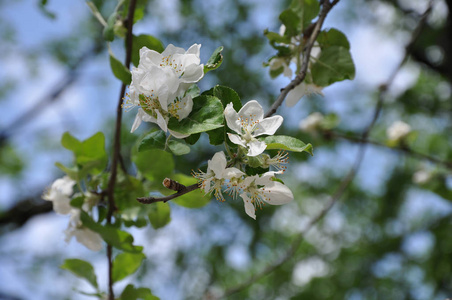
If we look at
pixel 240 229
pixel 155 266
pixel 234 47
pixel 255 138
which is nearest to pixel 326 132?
pixel 255 138

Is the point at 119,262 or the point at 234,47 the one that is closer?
the point at 119,262

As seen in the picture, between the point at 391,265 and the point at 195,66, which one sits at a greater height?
the point at 195,66

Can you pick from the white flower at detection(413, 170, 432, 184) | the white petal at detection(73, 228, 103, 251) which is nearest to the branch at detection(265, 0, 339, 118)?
the white petal at detection(73, 228, 103, 251)

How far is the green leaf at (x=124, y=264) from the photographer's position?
1.11 m

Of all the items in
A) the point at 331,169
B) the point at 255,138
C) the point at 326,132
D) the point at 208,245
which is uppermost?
the point at 255,138

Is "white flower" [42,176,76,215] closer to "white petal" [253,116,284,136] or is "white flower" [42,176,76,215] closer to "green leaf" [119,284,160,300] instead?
"green leaf" [119,284,160,300]

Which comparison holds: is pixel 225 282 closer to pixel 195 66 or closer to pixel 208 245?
pixel 208 245

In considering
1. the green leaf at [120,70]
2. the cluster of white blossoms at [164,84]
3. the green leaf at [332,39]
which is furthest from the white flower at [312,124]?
the cluster of white blossoms at [164,84]

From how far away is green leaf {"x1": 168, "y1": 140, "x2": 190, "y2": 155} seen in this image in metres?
0.73

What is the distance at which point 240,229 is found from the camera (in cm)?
500

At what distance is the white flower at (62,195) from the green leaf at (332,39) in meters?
0.77

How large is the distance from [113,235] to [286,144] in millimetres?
525

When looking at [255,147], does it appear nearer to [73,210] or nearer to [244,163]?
[244,163]

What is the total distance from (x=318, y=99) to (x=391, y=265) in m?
2.22
